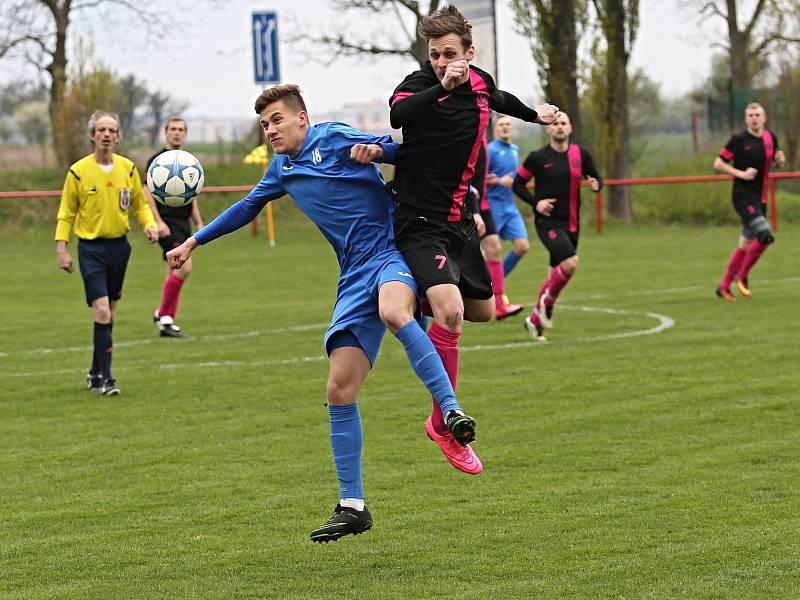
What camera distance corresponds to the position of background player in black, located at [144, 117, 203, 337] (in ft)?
43.8

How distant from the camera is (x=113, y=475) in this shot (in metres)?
7.58

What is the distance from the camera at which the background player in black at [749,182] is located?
51.4 feet

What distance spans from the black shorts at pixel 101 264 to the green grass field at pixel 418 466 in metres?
0.78

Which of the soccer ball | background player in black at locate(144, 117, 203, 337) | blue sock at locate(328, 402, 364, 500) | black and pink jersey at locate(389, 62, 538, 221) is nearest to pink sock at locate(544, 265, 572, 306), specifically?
background player in black at locate(144, 117, 203, 337)

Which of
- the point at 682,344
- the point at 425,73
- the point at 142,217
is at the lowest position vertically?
the point at 682,344

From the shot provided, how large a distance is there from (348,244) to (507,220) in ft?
30.9

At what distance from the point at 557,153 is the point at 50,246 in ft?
51.8

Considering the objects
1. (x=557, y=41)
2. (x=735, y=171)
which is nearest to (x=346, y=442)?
(x=735, y=171)

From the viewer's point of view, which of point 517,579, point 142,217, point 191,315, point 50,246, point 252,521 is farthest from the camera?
point 50,246

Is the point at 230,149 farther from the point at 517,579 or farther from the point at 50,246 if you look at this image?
the point at 517,579

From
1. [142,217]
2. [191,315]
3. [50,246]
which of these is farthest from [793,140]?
[142,217]

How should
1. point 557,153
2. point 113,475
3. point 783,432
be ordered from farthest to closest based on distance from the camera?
point 557,153
point 783,432
point 113,475

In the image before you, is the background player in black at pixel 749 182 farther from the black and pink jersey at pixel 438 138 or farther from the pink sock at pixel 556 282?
the black and pink jersey at pixel 438 138

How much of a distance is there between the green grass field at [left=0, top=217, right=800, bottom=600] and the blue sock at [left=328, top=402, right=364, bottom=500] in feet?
1.07
